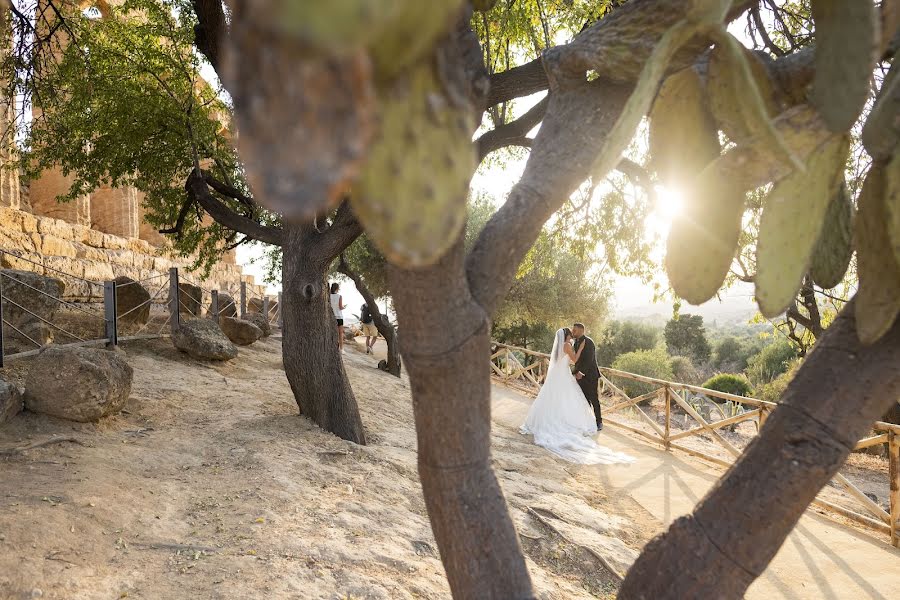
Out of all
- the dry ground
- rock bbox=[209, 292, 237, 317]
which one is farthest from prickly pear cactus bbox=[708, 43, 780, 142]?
rock bbox=[209, 292, 237, 317]

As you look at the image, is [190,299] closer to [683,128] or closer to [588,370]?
[588,370]

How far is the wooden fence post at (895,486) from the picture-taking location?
5047 mm

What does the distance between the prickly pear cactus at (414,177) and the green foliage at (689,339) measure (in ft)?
108

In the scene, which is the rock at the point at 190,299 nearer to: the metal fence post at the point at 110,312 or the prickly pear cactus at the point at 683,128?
the metal fence post at the point at 110,312

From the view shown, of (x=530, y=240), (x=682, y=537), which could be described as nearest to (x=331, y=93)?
(x=530, y=240)

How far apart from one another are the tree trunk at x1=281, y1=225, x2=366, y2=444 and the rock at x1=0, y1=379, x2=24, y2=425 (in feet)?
6.64

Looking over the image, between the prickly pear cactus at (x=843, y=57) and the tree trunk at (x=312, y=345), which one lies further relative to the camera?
the tree trunk at (x=312, y=345)

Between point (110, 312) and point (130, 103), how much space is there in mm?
2513

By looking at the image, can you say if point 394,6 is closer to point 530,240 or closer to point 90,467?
point 530,240

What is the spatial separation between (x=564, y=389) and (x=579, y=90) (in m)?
7.28

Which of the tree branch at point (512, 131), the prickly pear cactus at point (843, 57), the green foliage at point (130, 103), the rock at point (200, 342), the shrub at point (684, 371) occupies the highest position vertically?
the green foliage at point (130, 103)

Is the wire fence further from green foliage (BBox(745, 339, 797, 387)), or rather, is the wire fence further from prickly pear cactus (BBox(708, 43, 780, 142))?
green foliage (BBox(745, 339, 797, 387))

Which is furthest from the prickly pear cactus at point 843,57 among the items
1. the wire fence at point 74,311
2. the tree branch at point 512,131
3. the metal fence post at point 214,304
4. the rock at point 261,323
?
the rock at point 261,323

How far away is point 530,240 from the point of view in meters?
1.47
